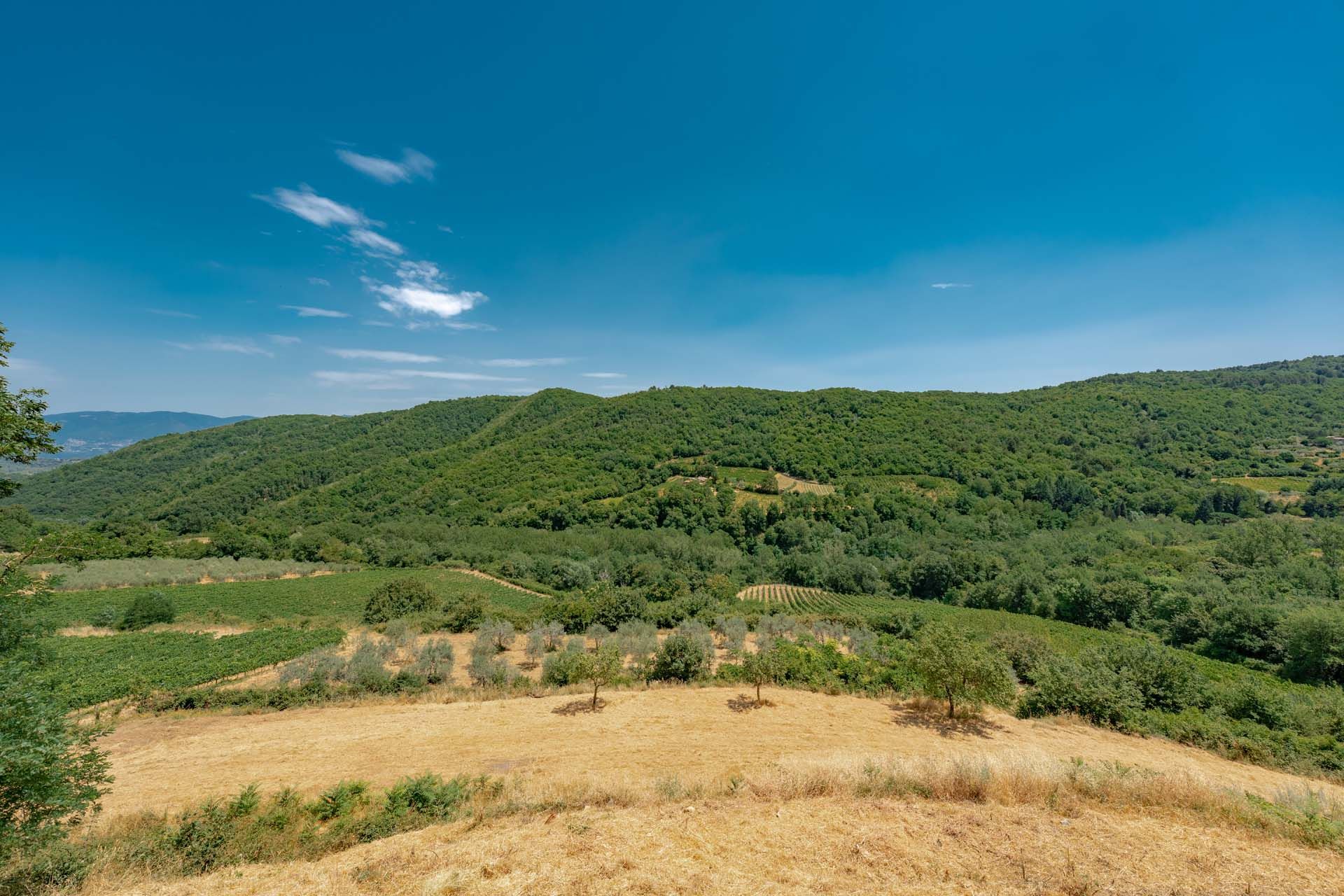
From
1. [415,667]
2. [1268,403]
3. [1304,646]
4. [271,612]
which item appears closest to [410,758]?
[415,667]

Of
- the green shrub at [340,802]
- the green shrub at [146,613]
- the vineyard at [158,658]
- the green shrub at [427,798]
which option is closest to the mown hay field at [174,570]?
the green shrub at [146,613]

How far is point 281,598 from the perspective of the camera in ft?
137

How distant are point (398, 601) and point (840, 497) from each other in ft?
242

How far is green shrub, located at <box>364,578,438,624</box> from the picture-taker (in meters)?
34.5

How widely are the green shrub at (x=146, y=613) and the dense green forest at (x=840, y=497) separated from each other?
42.1 feet

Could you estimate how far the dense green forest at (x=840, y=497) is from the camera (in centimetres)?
5128

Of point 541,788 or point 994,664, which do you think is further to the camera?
point 994,664

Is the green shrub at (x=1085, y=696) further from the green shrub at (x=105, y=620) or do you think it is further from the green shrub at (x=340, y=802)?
the green shrub at (x=105, y=620)

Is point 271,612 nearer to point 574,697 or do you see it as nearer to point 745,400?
point 574,697

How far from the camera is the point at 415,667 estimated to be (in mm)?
22234

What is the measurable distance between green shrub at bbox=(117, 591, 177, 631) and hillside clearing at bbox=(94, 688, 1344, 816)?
74.3ft

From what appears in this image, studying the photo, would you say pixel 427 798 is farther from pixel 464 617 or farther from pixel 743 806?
pixel 464 617

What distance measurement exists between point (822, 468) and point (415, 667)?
289 ft

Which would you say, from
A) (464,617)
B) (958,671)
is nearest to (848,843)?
(958,671)
